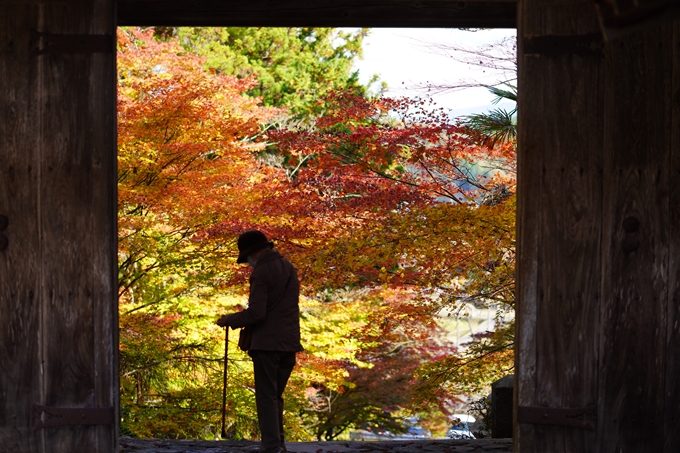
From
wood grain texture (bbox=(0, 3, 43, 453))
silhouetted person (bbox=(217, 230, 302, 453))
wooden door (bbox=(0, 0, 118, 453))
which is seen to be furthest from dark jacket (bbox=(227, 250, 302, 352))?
wood grain texture (bbox=(0, 3, 43, 453))

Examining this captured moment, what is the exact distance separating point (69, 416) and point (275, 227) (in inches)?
204

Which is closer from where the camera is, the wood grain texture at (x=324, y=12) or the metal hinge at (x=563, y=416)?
the metal hinge at (x=563, y=416)

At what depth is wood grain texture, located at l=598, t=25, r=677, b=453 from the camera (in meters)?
4.07

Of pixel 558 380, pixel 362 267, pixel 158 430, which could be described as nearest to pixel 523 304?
pixel 558 380

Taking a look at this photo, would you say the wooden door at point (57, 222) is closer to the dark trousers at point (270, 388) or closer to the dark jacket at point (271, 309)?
the dark jacket at point (271, 309)

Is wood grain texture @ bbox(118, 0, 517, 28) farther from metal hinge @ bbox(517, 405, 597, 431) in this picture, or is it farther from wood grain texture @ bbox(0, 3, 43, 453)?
metal hinge @ bbox(517, 405, 597, 431)

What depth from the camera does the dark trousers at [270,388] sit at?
16.3 ft

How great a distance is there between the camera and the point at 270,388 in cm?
498

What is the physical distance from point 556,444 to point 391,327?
6.18m

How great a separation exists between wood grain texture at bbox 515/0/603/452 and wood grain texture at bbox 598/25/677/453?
0.07 m

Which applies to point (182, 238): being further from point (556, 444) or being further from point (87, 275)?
point (556, 444)

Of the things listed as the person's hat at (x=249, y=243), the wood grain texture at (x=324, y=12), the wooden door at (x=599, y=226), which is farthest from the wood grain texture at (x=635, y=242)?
the person's hat at (x=249, y=243)

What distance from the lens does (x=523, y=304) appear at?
4184 millimetres

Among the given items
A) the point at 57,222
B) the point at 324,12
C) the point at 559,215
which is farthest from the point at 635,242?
the point at 57,222
